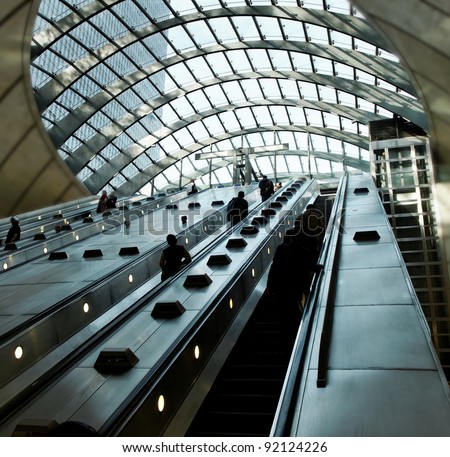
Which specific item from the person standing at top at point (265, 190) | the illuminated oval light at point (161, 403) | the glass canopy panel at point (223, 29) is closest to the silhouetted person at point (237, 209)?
the person standing at top at point (265, 190)

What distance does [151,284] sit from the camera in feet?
30.7

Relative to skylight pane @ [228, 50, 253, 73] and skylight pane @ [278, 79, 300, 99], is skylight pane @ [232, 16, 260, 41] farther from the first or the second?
skylight pane @ [278, 79, 300, 99]

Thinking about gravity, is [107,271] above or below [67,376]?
above

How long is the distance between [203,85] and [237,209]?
2505 centimetres

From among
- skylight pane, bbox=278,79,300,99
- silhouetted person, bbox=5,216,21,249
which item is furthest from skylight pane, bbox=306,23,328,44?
silhouetted person, bbox=5,216,21,249

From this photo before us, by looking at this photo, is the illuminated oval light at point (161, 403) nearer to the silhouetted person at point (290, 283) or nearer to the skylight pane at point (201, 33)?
the silhouetted person at point (290, 283)

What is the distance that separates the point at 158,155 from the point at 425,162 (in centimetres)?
2930

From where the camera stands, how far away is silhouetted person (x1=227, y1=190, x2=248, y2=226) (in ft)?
49.3

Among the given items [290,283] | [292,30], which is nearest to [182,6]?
[292,30]

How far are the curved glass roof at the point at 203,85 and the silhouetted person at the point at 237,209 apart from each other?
1330 cm

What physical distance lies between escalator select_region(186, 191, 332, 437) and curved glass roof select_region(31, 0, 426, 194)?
20.3 metres

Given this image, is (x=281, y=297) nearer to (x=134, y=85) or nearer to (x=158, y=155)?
(x=134, y=85)

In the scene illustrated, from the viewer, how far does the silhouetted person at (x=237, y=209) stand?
1504cm

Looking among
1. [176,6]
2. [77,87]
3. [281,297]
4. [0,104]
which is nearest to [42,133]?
[0,104]
